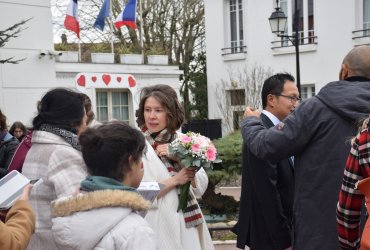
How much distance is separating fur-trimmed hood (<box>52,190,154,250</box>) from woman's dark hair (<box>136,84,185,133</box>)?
62.3 inches

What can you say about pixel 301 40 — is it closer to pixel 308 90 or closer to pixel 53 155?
pixel 308 90

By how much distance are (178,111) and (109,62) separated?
1286 centimetres

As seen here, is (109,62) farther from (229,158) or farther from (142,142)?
(142,142)

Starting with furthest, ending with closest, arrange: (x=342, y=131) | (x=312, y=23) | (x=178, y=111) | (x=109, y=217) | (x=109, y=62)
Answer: (x=312, y=23)
(x=109, y=62)
(x=178, y=111)
(x=342, y=131)
(x=109, y=217)

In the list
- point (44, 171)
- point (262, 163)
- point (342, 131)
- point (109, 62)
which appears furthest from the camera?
point (109, 62)

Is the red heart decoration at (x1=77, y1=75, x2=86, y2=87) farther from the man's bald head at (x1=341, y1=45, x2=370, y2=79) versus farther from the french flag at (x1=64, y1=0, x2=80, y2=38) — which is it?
the man's bald head at (x1=341, y1=45, x2=370, y2=79)

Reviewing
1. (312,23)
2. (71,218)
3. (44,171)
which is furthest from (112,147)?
(312,23)

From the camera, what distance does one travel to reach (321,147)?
2.98 meters

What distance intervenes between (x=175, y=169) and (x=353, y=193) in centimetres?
166

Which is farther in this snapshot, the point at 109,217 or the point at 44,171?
the point at 44,171

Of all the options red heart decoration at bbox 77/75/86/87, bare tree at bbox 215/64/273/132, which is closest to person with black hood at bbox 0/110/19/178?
red heart decoration at bbox 77/75/86/87

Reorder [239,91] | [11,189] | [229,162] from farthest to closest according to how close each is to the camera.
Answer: [239,91]
[229,162]
[11,189]

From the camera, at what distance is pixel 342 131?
292cm

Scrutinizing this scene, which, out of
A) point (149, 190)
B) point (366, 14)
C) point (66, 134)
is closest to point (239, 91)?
point (366, 14)
